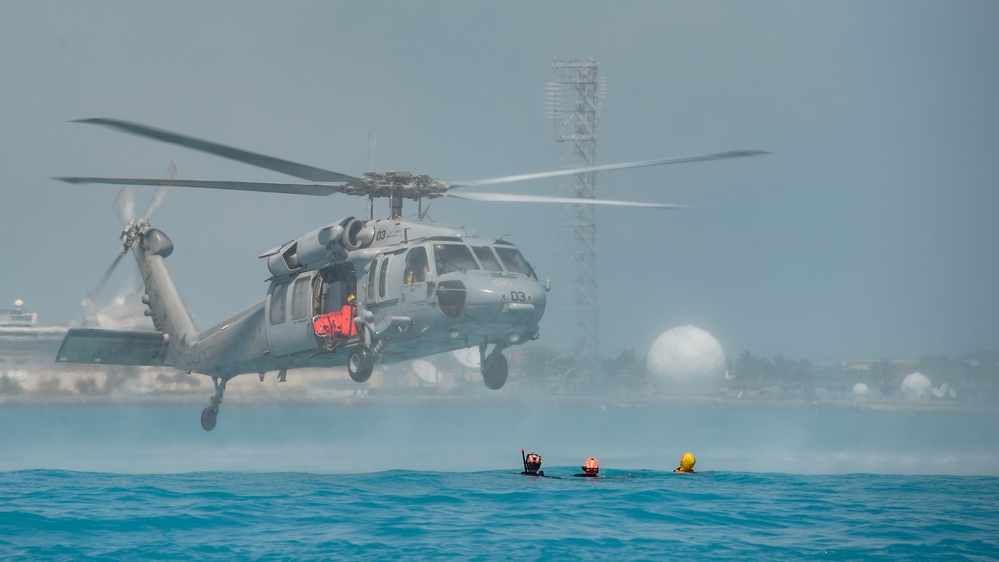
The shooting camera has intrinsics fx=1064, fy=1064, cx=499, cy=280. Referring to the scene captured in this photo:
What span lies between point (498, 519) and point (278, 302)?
29.4ft

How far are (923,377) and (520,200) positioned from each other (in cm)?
12131

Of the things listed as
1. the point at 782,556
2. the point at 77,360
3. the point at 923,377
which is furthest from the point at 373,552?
the point at 923,377

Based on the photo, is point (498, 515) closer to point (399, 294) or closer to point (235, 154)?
point (399, 294)

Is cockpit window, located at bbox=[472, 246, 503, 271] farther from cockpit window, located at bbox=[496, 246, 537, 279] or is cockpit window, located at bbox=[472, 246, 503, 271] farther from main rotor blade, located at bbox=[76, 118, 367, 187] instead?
main rotor blade, located at bbox=[76, 118, 367, 187]

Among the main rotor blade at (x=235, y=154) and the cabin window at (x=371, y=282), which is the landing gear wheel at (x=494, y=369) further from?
the main rotor blade at (x=235, y=154)

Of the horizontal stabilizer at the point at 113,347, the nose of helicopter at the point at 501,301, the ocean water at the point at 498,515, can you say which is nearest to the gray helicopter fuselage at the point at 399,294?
the nose of helicopter at the point at 501,301

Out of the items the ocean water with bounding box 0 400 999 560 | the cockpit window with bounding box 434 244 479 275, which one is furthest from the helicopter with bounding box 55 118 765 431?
the ocean water with bounding box 0 400 999 560

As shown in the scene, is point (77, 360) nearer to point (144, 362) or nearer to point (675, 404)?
point (144, 362)

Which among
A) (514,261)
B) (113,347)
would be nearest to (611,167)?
(514,261)

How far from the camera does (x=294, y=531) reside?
15672mm

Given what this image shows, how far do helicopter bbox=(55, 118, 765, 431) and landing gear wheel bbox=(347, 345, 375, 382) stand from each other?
0.07ft

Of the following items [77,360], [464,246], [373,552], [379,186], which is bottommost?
[373,552]

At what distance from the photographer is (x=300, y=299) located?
2272 cm

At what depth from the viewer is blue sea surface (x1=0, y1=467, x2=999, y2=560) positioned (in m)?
14.5
